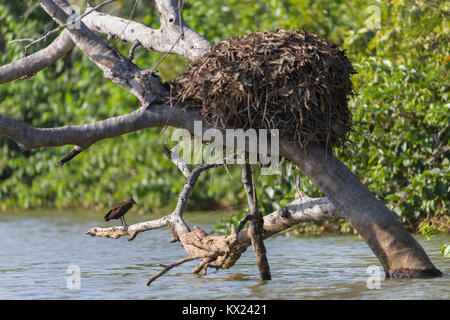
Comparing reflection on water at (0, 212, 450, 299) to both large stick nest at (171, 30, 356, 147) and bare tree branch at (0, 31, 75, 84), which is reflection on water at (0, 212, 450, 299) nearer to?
large stick nest at (171, 30, 356, 147)

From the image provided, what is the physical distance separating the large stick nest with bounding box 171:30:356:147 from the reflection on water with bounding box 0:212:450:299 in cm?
146

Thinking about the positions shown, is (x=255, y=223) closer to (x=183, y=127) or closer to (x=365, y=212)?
(x=365, y=212)

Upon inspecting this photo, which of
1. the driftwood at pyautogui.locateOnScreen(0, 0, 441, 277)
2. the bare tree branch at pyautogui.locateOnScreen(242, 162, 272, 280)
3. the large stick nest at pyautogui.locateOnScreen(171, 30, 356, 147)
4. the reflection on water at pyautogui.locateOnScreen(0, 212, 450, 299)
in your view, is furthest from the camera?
the bare tree branch at pyautogui.locateOnScreen(242, 162, 272, 280)

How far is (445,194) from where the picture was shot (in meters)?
11.3

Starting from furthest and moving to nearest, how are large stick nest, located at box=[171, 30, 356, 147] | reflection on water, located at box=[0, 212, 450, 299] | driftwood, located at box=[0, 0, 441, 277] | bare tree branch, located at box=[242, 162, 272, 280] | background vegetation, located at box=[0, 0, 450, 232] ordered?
background vegetation, located at box=[0, 0, 450, 232]
bare tree branch, located at box=[242, 162, 272, 280]
reflection on water, located at box=[0, 212, 450, 299]
large stick nest, located at box=[171, 30, 356, 147]
driftwood, located at box=[0, 0, 441, 277]

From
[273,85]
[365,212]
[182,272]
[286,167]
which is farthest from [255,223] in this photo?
[286,167]

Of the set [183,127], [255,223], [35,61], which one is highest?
[35,61]

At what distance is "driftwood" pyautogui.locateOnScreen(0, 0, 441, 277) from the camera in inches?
288

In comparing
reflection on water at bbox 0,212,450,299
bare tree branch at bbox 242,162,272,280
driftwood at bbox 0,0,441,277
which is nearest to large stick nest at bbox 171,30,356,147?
driftwood at bbox 0,0,441,277

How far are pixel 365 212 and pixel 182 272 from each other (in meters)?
2.46

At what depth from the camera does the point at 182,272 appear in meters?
9.35

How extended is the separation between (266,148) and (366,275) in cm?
194
